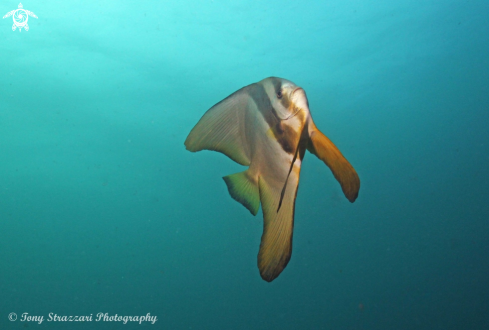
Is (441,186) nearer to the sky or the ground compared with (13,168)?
nearer to the ground

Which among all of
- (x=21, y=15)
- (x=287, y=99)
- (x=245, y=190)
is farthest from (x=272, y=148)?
(x=21, y=15)

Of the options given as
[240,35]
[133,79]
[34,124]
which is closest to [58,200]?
[34,124]

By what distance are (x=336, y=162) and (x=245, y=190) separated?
0.47 m

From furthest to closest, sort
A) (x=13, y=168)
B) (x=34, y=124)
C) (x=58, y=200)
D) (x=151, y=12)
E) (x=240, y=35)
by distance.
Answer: (x=58, y=200)
(x=13, y=168)
(x=34, y=124)
(x=240, y=35)
(x=151, y=12)

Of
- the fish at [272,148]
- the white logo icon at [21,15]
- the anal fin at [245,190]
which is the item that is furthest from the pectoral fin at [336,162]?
the white logo icon at [21,15]

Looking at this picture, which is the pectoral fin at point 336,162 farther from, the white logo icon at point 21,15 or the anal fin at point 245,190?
the white logo icon at point 21,15

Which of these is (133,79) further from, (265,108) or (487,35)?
(487,35)

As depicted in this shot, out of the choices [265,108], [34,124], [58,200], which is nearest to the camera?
[265,108]

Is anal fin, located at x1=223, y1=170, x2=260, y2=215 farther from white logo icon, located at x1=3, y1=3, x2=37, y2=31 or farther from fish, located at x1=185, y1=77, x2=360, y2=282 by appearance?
white logo icon, located at x1=3, y1=3, x2=37, y2=31

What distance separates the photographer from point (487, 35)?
14.9 meters

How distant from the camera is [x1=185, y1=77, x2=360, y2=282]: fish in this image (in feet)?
2.22

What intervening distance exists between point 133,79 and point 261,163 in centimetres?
1399

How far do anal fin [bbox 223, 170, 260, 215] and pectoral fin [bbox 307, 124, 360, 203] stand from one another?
0.39 m

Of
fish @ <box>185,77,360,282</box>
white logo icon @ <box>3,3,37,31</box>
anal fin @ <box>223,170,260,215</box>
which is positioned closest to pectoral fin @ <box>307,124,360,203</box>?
fish @ <box>185,77,360,282</box>
